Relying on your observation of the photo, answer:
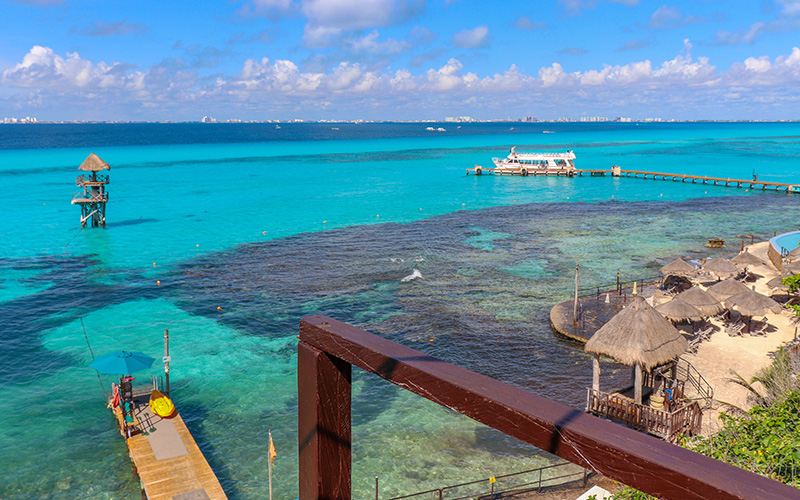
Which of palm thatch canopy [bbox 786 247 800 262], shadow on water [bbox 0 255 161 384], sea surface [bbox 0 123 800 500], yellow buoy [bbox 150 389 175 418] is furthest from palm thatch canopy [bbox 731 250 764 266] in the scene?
shadow on water [bbox 0 255 161 384]

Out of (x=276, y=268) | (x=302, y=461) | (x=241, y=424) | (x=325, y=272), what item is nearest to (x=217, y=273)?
(x=276, y=268)

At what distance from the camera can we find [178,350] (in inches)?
968

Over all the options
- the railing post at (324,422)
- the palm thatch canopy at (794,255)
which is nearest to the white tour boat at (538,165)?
the palm thatch canopy at (794,255)

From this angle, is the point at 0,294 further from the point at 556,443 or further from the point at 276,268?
the point at 556,443

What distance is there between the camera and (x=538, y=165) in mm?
99125

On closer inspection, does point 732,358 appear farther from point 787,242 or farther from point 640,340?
point 787,242

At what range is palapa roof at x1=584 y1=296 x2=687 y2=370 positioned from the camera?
17.3 metres

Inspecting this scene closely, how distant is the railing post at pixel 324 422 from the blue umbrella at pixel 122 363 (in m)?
17.4

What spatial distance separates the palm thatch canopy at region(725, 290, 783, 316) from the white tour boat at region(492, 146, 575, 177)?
74131 mm

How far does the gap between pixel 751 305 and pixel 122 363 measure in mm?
23782

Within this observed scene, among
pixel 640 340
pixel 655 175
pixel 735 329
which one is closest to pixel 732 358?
pixel 735 329

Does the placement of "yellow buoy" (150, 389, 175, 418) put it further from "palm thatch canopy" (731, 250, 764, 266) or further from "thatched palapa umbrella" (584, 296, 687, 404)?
"palm thatch canopy" (731, 250, 764, 266)

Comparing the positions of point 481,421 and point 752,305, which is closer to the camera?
point 481,421

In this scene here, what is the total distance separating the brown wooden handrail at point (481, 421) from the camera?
1497mm
